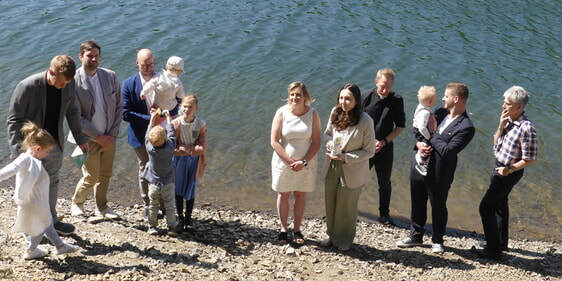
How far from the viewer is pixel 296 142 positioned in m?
6.81

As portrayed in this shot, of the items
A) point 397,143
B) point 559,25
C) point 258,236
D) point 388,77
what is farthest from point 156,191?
point 559,25

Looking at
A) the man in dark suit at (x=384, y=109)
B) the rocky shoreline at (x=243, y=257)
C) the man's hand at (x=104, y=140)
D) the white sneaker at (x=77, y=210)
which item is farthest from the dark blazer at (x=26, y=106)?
the man in dark suit at (x=384, y=109)

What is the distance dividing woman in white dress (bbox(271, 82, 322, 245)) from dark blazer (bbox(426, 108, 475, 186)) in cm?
137

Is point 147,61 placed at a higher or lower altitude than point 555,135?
higher

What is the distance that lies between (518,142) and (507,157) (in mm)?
206

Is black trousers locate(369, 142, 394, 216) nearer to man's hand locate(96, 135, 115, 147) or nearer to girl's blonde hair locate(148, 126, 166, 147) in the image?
girl's blonde hair locate(148, 126, 166, 147)

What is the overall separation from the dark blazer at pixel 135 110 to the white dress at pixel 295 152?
1672mm

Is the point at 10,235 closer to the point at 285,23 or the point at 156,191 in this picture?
the point at 156,191

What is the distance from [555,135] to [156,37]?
377 inches

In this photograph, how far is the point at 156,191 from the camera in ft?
22.1

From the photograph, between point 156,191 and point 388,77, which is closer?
point 156,191

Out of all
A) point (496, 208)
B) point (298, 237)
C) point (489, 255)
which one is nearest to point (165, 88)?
point (298, 237)

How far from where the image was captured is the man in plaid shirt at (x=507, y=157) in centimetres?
660

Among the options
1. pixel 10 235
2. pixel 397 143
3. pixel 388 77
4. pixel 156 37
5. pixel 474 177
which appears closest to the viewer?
pixel 10 235
